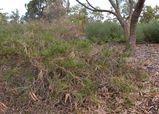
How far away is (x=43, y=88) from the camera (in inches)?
202

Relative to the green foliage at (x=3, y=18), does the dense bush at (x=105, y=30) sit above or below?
below

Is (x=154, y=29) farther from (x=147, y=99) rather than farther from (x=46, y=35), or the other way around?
(x=147, y=99)

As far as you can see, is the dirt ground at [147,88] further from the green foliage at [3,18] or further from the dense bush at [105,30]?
the green foliage at [3,18]

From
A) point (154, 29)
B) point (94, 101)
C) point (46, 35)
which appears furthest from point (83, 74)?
point (154, 29)

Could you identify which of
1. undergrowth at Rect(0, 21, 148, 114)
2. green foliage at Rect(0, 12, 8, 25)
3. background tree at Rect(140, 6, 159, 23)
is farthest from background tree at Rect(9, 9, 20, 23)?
background tree at Rect(140, 6, 159, 23)

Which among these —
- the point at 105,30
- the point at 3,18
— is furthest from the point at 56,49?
the point at 3,18

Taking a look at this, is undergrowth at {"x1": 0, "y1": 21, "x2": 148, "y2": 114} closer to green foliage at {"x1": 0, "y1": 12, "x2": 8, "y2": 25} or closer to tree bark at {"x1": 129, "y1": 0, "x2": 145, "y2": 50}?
tree bark at {"x1": 129, "y1": 0, "x2": 145, "y2": 50}

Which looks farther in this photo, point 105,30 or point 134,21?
point 105,30

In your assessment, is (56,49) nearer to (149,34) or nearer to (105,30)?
(105,30)

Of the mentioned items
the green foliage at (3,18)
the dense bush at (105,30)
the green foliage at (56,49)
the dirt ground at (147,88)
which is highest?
the green foliage at (3,18)

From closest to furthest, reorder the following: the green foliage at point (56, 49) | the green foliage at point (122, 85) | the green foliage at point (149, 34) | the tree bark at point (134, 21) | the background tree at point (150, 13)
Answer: the green foliage at point (122, 85), the green foliage at point (56, 49), the tree bark at point (134, 21), the green foliage at point (149, 34), the background tree at point (150, 13)

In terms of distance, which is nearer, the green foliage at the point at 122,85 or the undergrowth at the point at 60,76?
the undergrowth at the point at 60,76

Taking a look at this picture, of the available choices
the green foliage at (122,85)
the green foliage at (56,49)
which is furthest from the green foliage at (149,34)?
the green foliage at (122,85)

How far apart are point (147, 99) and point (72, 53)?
4.14ft
